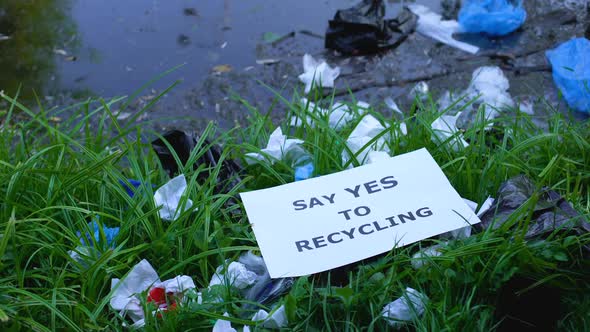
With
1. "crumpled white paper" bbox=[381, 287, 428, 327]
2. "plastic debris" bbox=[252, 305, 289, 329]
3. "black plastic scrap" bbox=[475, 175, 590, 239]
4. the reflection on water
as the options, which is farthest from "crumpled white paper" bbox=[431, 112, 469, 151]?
the reflection on water

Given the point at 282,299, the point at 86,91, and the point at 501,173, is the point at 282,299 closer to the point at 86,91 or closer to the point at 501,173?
the point at 501,173

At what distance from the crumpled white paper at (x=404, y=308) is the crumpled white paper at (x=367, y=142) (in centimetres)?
65

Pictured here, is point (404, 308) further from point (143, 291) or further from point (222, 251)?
point (143, 291)

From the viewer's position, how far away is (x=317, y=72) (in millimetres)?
3566

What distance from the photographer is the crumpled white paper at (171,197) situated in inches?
84.1

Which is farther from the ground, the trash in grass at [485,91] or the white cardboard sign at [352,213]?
→ the white cardboard sign at [352,213]

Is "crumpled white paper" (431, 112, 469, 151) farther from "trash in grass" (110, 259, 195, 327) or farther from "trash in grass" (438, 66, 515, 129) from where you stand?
"trash in grass" (110, 259, 195, 327)

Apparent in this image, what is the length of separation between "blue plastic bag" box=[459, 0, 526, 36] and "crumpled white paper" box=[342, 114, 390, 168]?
5.29 feet

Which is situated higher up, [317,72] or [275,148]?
[275,148]

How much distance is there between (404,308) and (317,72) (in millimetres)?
1981

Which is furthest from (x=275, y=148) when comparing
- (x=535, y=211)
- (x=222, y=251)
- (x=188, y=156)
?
(x=535, y=211)

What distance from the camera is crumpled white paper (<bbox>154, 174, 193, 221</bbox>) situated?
2137mm

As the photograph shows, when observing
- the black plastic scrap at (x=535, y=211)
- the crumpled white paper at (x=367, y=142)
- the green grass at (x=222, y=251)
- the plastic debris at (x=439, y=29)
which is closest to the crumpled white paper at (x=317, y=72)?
the plastic debris at (x=439, y=29)

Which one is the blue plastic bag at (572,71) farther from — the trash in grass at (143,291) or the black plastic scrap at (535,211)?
the trash in grass at (143,291)
